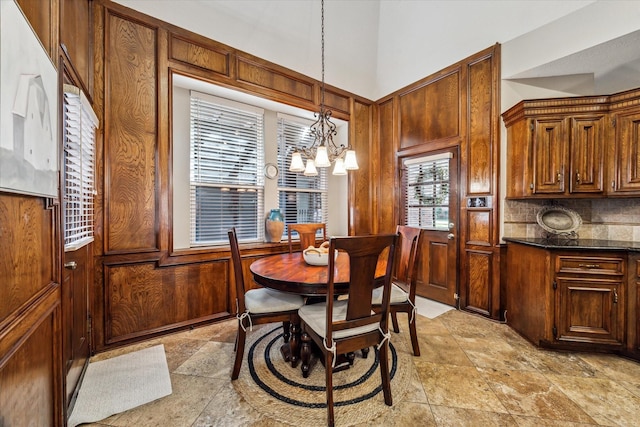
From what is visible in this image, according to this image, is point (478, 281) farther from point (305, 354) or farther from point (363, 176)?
point (305, 354)

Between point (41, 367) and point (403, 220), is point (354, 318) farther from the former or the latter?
point (403, 220)

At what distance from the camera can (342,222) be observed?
13.7 feet

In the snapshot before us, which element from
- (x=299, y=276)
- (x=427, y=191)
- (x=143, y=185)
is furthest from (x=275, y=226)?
(x=427, y=191)

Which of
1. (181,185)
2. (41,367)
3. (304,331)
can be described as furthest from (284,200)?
(41,367)

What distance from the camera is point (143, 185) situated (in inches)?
96.7

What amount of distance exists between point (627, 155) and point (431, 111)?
195cm

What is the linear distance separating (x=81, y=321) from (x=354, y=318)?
2015mm

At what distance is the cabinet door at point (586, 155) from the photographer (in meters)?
2.44

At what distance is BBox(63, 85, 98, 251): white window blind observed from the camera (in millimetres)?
1659

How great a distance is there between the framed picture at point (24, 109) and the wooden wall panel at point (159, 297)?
1.55 metres

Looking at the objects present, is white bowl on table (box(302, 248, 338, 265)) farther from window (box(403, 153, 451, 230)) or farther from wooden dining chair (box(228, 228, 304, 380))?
window (box(403, 153, 451, 230))

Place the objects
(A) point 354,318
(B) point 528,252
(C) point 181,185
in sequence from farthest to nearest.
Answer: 1. (C) point 181,185
2. (B) point 528,252
3. (A) point 354,318

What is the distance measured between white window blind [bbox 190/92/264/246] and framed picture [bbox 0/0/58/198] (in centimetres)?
190

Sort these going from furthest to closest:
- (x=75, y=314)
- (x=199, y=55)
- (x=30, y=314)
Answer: (x=199, y=55) → (x=75, y=314) → (x=30, y=314)
